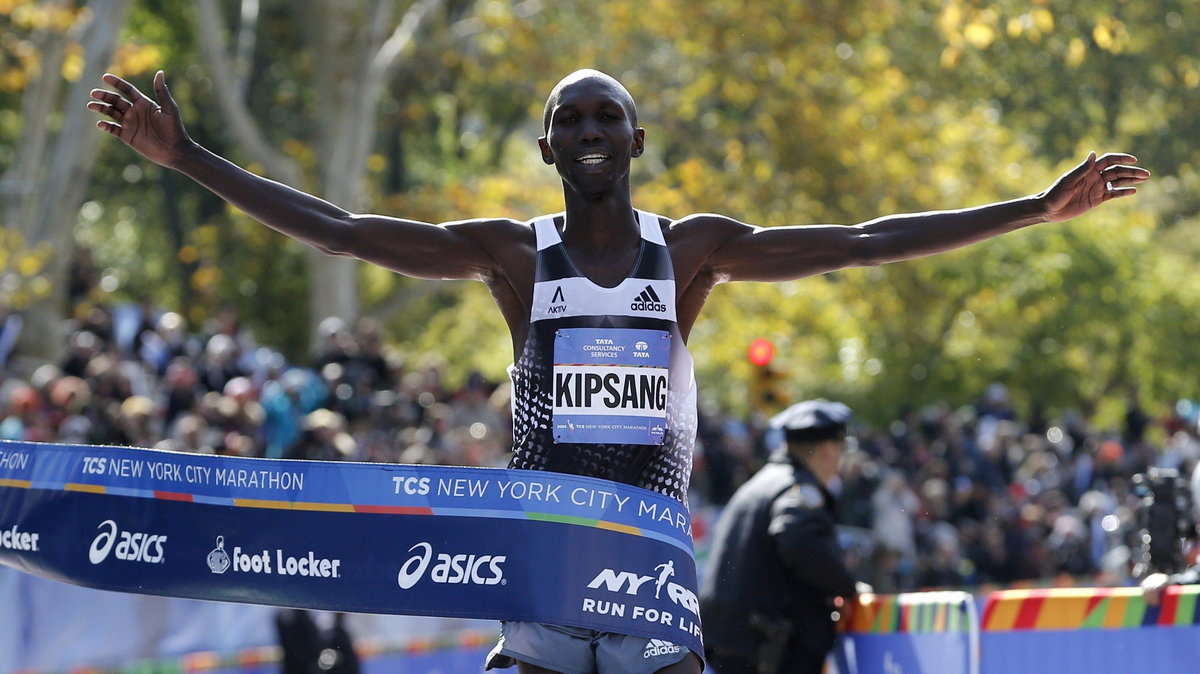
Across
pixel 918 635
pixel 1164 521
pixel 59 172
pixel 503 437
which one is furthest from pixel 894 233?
pixel 59 172

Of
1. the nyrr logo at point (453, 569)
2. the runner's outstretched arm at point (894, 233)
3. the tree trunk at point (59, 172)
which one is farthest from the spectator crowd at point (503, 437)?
the nyrr logo at point (453, 569)

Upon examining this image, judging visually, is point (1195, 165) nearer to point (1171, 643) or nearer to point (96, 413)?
point (96, 413)

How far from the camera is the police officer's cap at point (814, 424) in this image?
7.22 meters

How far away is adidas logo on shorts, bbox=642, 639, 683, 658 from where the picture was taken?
14.8ft

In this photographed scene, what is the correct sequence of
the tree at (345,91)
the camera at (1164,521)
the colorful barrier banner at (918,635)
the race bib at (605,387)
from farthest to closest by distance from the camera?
the tree at (345,91) → the colorful barrier banner at (918,635) → the camera at (1164,521) → the race bib at (605,387)

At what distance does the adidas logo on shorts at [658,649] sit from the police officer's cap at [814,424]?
2772 mm

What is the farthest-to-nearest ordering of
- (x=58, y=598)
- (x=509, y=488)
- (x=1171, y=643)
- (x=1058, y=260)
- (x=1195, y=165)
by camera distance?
(x=1058, y=260) < (x=1195, y=165) < (x=58, y=598) < (x=1171, y=643) < (x=509, y=488)

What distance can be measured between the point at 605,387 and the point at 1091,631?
2409 millimetres

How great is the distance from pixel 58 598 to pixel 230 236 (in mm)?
23085

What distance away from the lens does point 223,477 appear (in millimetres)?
4660

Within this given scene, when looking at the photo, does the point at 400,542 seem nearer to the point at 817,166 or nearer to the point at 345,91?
the point at 817,166

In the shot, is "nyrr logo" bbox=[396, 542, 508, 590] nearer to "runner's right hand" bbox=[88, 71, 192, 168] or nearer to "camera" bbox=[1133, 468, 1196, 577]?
"runner's right hand" bbox=[88, 71, 192, 168]

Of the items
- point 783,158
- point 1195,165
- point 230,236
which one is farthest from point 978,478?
point 230,236

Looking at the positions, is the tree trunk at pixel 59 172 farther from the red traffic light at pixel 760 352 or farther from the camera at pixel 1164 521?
the camera at pixel 1164 521
